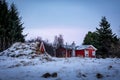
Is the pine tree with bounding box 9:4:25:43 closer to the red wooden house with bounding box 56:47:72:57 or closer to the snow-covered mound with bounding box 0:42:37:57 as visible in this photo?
the snow-covered mound with bounding box 0:42:37:57

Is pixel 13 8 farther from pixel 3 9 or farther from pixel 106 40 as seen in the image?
pixel 106 40

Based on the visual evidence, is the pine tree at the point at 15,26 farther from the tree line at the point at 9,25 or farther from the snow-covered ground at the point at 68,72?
the snow-covered ground at the point at 68,72

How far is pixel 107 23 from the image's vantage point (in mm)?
51312

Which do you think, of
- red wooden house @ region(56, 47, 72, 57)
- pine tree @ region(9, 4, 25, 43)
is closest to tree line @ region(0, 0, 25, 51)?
pine tree @ region(9, 4, 25, 43)

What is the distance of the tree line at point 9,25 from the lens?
44.0 metres

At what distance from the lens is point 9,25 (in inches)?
1767

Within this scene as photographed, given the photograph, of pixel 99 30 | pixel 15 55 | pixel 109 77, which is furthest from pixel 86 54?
pixel 109 77

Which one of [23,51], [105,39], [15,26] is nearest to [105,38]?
[105,39]

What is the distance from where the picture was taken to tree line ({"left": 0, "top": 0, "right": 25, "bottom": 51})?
43959 mm

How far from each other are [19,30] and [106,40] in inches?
936

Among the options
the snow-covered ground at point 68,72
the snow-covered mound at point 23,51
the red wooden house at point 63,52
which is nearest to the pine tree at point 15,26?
the snow-covered mound at point 23,51

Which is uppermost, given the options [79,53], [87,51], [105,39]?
[105,39]

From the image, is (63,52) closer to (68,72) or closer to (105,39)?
(105,39)

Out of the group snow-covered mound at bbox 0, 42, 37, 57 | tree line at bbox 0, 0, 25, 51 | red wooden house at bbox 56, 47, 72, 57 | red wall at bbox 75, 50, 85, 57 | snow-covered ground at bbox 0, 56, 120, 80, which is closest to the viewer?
snow-covered ground at bbox 0, 56, 120, 80
